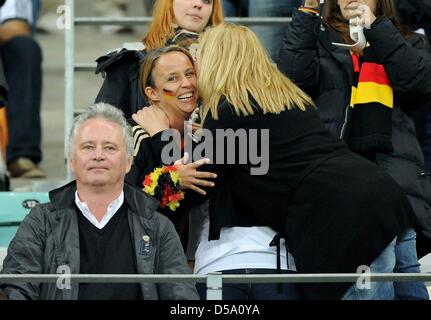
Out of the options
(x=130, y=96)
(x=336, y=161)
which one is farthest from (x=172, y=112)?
(x=336, y=161)

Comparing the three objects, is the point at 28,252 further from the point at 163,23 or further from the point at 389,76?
the point at 389,76

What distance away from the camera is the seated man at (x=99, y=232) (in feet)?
21.6

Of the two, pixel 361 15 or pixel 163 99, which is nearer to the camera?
pixel 163 99

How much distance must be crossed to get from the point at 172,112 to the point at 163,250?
3.15 ft

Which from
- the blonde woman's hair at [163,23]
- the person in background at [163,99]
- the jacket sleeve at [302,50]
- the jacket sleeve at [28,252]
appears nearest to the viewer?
the jacket sleeve at [28,252]

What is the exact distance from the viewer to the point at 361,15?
7844 mm

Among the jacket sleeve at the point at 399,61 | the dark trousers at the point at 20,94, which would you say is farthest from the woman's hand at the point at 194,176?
the dark trousers at the point at 20,94

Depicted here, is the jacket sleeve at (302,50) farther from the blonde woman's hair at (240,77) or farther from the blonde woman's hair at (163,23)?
the blonde woman's hair at (240,77)

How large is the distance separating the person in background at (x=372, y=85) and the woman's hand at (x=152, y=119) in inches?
29.0

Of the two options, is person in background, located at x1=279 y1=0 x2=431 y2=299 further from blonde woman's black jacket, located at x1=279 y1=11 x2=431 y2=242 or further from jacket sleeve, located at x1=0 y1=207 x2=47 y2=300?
jacket sleeve, located at x1=0 y1=207 x2=47 y2=300

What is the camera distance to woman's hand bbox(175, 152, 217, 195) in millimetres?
6988

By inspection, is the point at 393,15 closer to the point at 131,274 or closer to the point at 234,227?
the point at 234,227

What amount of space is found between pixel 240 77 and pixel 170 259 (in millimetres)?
900

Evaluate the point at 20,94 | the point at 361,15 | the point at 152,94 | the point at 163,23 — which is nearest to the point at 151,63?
the point at 152,94
